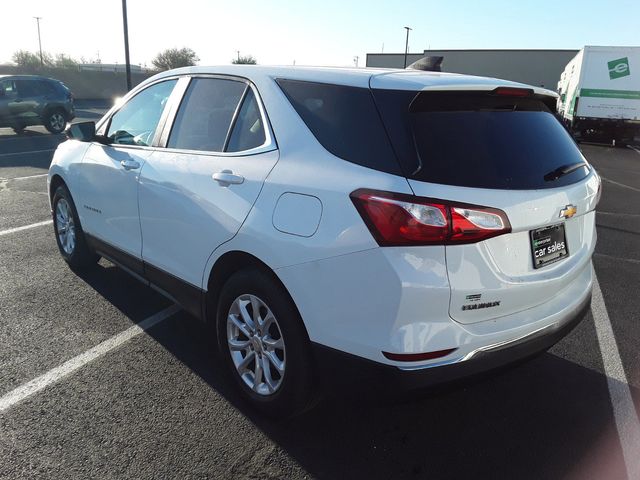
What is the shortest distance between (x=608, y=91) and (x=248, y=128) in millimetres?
23522

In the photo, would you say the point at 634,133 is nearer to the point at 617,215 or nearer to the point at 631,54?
the point at 631,54

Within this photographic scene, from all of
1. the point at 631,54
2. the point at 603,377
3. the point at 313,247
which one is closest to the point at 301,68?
the point at 313,247

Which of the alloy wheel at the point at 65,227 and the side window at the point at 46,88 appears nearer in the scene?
the alloy wheel at the point at 65,227

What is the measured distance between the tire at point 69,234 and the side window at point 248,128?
227 cm

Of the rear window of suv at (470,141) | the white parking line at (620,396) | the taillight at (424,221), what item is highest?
the rear window of suv at (470,141)

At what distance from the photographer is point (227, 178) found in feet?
9.02

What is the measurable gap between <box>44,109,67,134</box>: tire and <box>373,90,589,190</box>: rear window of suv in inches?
668

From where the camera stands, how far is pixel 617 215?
8.11m

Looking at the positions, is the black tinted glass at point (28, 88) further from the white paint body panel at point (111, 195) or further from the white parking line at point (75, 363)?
the white parking line at point (75, 363)

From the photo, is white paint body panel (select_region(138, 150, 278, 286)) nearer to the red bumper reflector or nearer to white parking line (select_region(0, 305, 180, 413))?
white parking line (select_region(0, 305, 180, 413))

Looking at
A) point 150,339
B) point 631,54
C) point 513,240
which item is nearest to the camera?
point 513,240

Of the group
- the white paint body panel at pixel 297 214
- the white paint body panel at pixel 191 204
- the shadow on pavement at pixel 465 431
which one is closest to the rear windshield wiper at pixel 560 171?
the shadow on pavement at pixel 465 431

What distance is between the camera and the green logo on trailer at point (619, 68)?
2158 centimetres

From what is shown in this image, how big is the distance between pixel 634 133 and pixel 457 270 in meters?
24.4
